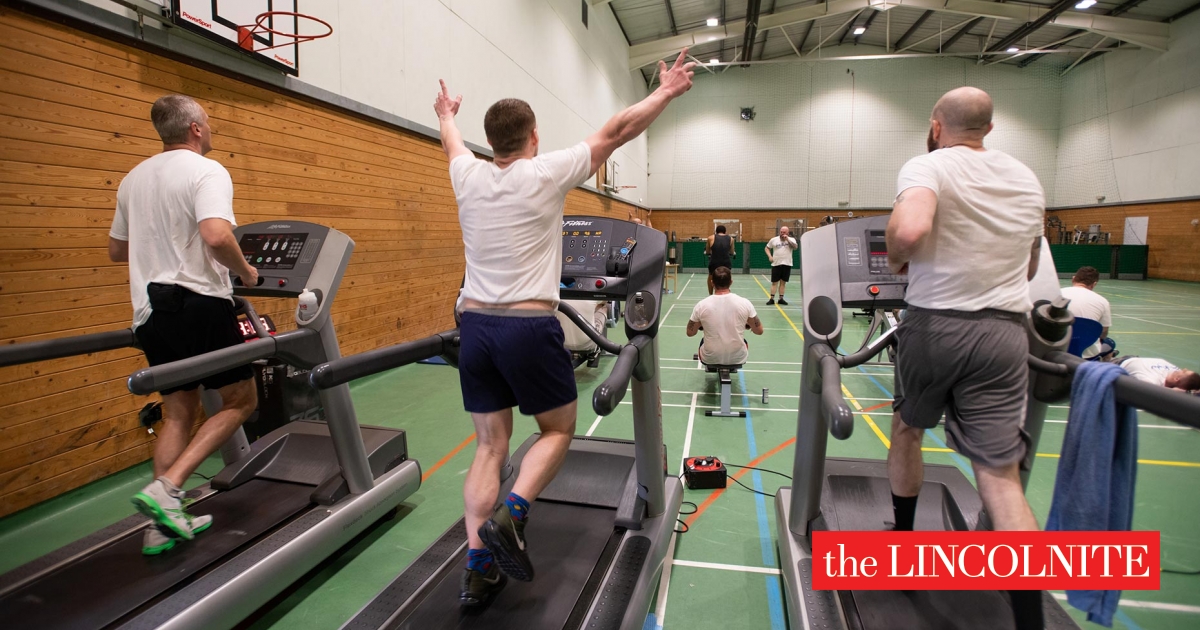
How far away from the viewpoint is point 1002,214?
1.50 m

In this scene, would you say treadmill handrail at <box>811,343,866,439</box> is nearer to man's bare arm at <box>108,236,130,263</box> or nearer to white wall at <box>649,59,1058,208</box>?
man's bare arm at <box>108,236,130,263</box>

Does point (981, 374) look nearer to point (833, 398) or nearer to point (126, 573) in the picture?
point (833, 398)

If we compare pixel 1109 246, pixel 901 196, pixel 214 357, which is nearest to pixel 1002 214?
pixel 901 196

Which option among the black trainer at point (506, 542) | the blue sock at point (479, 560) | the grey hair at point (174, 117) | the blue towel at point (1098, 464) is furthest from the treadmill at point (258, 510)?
the blue towel at point (1098, 464)

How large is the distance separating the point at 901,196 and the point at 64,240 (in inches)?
152

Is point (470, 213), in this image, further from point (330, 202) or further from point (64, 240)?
point (330, 202)

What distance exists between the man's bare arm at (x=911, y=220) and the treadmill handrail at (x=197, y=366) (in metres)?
1.99

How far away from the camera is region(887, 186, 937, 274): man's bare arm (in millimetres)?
1472

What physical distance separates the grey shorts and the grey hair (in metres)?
2.70

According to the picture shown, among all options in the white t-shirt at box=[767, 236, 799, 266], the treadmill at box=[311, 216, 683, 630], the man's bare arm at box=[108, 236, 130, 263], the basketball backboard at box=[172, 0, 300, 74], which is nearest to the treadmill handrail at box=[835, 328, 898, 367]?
the treadmill at box=[311, 216, 683, 630]

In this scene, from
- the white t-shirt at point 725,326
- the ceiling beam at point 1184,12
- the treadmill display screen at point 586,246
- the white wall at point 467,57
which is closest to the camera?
the treadmill display screen at point 586,246

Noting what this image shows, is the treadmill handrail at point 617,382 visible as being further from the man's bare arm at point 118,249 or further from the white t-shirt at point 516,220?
the man's bare arm at point 118,249

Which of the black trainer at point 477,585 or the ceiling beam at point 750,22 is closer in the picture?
the black trainer at point 477,585

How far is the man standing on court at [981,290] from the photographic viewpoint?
1490 mm
